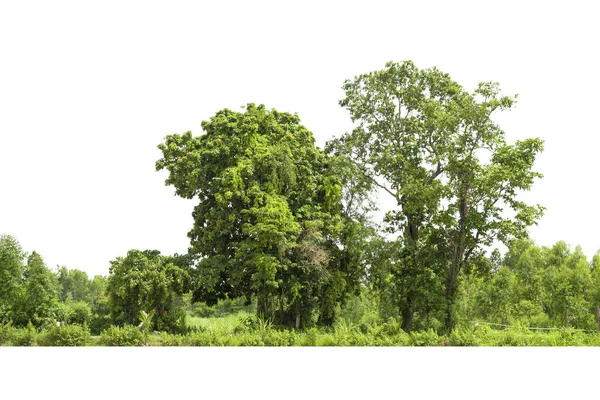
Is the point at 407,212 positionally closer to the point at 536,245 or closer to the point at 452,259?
the point at 452,259

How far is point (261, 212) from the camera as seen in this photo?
2012 centimetres

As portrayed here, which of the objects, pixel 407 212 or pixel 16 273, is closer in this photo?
pixel 16 273

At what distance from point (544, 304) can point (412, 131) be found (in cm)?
1399

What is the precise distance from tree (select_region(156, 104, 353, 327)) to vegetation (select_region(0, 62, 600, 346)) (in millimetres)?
65

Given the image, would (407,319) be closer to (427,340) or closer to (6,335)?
(427,340)

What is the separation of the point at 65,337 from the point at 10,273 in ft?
18.0

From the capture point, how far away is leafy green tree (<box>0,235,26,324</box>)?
64.7 feet

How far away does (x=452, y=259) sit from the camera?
70.6 ft

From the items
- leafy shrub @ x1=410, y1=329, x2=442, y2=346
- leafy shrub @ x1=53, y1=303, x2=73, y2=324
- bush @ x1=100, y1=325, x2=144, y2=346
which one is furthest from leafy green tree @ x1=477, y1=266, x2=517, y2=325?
leafy shrub @ x1=53, y1=303, x2=73, y2=324

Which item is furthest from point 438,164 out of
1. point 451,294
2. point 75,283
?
point 75,283

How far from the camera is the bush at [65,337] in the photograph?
640 inches

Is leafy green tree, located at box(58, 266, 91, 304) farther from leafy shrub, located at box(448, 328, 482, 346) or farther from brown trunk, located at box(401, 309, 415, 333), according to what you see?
leafy shrub, located at box(448, 328, 482, 346)

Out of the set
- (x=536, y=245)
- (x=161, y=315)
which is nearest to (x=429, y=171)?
(x=161, y=315)

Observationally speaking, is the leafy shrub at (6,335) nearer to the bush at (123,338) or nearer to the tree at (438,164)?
the bush at (123,338)
